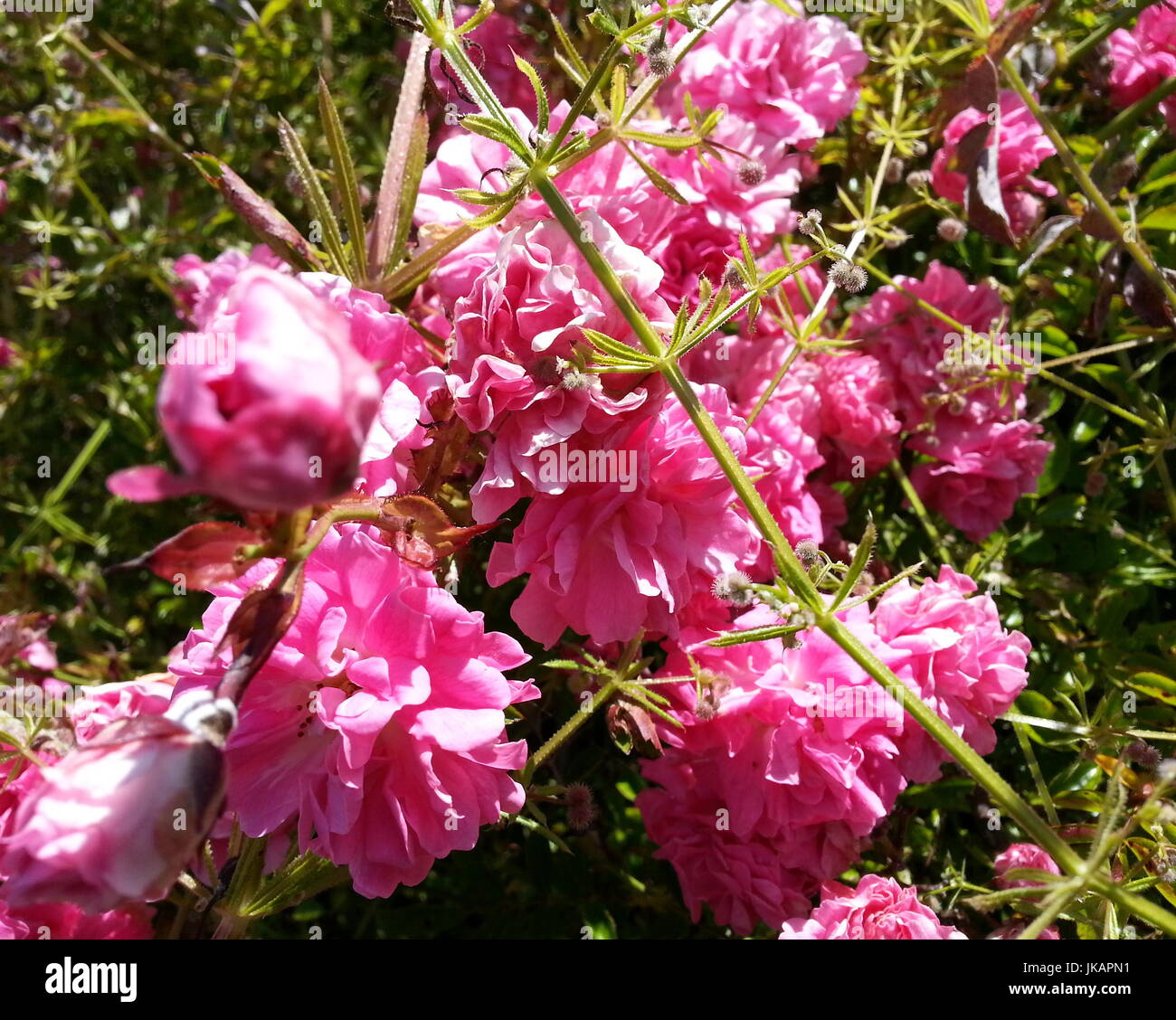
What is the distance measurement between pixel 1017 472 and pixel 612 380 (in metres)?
0.76

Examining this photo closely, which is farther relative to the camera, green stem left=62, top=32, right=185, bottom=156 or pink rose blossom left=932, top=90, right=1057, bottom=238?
green stem left=62, top=32, right=185, bottom=156

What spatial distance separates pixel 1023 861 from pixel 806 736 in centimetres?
37

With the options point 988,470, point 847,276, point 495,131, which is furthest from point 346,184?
point 988,470

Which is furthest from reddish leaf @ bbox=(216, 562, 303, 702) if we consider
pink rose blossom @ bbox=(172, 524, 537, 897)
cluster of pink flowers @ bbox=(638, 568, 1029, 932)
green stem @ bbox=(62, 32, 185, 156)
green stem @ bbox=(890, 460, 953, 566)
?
green stem @ bbox=(62, 32, 185, 156)

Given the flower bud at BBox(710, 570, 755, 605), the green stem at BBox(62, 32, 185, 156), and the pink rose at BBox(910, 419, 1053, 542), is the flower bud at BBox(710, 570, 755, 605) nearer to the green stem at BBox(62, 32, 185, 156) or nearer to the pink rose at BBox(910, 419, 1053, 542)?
the pink rose at BBox(910, 419, 1053, 542)

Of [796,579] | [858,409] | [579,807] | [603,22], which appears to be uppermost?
[603,22]

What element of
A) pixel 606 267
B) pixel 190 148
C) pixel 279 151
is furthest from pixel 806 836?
pixel 190 148

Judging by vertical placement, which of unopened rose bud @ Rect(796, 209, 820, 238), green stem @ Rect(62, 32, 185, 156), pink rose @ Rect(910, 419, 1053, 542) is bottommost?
pink rose @ Rect(910, 419, 1053, 542)

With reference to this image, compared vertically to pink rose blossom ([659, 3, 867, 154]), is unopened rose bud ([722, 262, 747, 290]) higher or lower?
lower

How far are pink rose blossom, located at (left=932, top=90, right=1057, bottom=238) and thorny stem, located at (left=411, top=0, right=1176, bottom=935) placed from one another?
0.80 m

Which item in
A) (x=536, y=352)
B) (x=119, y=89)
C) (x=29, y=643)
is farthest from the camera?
(x=119, y=89)

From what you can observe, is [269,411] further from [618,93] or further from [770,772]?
[770,772]

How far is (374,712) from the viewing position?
925 millimetres

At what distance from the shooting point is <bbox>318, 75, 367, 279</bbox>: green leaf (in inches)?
49.5
